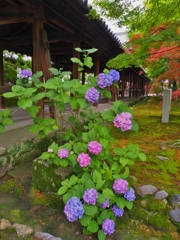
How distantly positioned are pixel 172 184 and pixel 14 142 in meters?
2.16

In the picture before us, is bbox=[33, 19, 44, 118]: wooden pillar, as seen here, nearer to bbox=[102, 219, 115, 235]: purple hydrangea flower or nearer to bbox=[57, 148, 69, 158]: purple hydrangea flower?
bbox=[57, 148, 69, 158]: purple hydrangea flower

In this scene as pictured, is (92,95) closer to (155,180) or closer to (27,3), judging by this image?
(155,180)

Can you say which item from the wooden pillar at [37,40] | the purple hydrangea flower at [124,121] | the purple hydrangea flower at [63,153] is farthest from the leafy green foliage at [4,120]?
the wooden pillar at [37,40]

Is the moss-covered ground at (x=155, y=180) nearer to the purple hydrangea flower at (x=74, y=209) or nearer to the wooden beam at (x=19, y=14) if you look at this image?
the purple hydrangea flower at (x=74, y=209)

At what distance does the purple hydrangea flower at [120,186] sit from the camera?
1.69m

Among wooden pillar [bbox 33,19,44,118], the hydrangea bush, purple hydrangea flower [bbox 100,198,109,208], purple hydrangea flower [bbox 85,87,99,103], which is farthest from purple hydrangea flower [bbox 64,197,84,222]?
wooden pillar [bbox 33,19,44,118]

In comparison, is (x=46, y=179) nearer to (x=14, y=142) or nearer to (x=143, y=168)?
(x=14, y=142)

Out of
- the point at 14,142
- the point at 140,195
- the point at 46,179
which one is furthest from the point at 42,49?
the point at 140,195

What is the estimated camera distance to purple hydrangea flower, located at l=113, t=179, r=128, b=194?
169 centimetres

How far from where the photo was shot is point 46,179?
89.4 inches

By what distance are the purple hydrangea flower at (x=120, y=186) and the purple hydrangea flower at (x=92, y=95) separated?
73 cm

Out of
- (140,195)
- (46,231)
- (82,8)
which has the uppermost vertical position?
(82,8)

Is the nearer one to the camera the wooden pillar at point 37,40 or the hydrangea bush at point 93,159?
the hydrangea bush at point 93,159

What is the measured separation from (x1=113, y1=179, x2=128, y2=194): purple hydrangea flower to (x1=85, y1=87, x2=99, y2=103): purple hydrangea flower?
2.38ft
